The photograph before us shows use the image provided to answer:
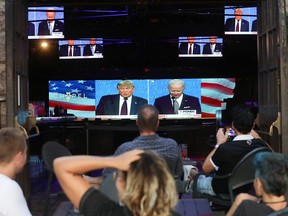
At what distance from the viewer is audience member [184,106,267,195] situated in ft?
12.9

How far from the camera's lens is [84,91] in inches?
566

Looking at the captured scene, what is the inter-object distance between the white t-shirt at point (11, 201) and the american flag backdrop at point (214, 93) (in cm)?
1200

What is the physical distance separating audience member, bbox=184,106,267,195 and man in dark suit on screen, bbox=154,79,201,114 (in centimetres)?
943

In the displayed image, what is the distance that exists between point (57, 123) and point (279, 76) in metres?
7.66

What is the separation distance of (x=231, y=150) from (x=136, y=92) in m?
10.3

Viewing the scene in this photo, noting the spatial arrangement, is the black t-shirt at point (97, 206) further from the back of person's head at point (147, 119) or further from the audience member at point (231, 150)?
the audience member at point (231, 150)

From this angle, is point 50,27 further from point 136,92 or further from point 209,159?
point 209,159

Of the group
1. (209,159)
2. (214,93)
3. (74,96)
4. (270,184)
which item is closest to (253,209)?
(270,184)

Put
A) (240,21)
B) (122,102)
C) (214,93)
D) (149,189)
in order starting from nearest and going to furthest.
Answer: (149,189) < (240,21) < (122,102) < (214,93)

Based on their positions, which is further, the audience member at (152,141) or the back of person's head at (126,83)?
the back of person's head at (126,83)

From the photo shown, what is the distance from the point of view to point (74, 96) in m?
14.4

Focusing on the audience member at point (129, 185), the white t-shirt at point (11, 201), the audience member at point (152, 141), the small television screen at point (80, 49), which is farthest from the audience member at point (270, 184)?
the small television screen at point (80, 49)

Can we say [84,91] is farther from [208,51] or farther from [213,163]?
[213,163]

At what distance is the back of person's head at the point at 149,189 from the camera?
1.59 meters
